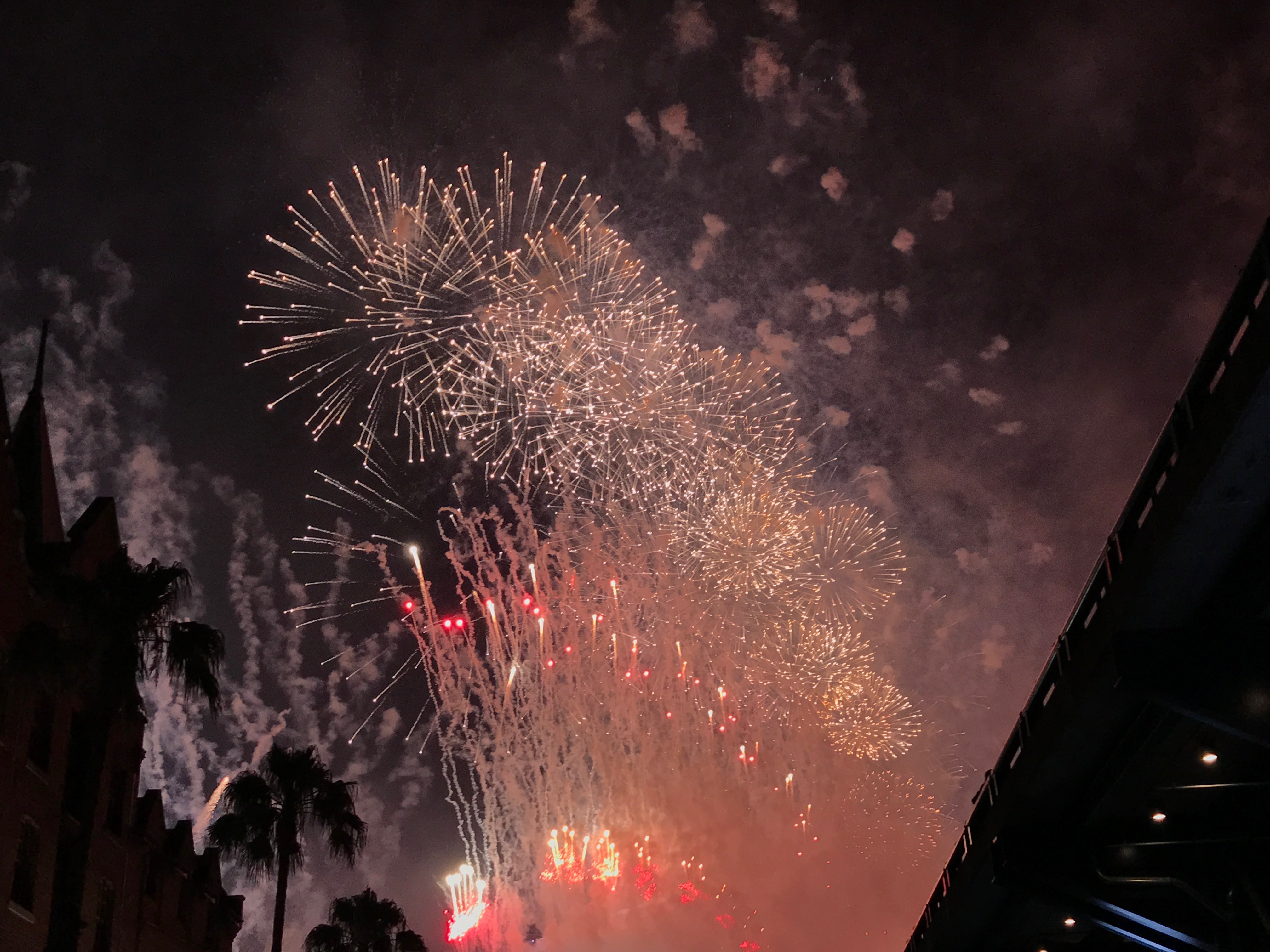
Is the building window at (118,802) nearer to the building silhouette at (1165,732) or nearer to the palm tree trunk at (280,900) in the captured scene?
the palm tree trunk at (280,900)

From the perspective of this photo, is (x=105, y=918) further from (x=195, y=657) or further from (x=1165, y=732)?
(x=1165, y=732)

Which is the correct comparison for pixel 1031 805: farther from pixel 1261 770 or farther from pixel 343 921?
pixel 343 921

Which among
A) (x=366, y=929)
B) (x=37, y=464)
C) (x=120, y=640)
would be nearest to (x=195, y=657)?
(x=120, y=640)

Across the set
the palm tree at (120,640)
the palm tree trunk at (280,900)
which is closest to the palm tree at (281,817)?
the palm tree trunk at (280,900)

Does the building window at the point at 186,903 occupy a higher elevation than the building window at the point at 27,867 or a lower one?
higher

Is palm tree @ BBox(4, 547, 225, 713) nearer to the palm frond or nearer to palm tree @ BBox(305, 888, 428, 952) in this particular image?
the palm frond

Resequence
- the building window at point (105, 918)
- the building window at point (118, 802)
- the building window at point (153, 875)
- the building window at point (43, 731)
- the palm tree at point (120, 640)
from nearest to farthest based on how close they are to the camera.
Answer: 1. the palm tree at point (120, 640)
2. the building window at point (43, 731)
3. the building window at point (105, 918)
4. the building window at point (118, 802)
5. the building window at point (153, 875)
